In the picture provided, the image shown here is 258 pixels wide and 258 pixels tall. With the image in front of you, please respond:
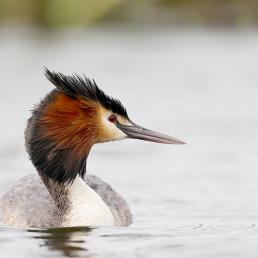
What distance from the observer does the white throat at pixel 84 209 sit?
10438 millimetres

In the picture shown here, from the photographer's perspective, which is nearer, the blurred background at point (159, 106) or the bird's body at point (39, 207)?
the blurred background at point (159, 106)

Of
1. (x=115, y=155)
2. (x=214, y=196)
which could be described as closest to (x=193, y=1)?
(x=115, y=155)

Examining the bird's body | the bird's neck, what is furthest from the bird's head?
the bird's body

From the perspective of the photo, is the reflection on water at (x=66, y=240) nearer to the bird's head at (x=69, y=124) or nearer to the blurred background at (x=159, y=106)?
the blurred background at (x=159, y=106)

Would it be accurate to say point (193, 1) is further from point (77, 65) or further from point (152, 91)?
point (152, 91)

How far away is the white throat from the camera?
34.2ft

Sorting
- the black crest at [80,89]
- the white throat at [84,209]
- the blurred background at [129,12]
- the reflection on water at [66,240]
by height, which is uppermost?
the blurred background at [129,12]

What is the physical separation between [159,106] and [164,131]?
2.02 m

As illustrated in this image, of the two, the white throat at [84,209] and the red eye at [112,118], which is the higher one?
the red eye at [112,118]

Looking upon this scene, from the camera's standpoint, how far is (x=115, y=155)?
15.0 metres

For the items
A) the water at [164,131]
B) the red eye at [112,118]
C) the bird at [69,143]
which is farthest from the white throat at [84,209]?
the red eye at [112,118]

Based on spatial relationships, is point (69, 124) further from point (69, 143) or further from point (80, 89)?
point (80, 89)

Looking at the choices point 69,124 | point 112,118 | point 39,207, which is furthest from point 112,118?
point 39,207

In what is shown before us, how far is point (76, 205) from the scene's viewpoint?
10.5 m
